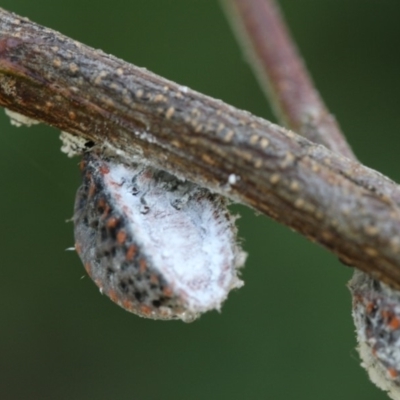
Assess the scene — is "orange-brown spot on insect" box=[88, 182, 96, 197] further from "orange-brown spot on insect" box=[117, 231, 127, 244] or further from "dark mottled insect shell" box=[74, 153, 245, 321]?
"orange-brown spot on insect" box=[117, 231, 127, 244]

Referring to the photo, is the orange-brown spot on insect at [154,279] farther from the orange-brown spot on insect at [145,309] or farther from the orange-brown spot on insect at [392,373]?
the orange-brown spot on insect at [392,373]

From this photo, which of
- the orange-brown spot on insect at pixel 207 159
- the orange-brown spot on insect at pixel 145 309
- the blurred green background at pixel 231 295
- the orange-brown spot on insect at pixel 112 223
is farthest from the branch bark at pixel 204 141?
the blurred green background at pixel 231 295

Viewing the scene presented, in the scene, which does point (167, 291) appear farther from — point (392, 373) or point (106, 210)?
point (392, 373)

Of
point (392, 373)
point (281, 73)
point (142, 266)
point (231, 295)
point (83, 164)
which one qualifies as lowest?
point (392, 373)

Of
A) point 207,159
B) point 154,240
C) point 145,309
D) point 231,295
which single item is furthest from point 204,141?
point 231,295

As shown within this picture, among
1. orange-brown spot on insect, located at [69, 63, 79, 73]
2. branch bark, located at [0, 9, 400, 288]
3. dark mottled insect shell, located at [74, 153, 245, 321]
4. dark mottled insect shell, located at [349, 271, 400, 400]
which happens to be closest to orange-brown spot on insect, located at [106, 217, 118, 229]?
dark mottled insect shell, located at [74, 153, 245, 321]

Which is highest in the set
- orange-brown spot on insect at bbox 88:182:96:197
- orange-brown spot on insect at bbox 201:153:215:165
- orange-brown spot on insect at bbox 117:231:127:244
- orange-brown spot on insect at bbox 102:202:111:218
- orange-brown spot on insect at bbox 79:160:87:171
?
orange-brown spot on insect at bbox 79:160:87:171

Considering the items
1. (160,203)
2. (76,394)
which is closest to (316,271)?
(76,394)
